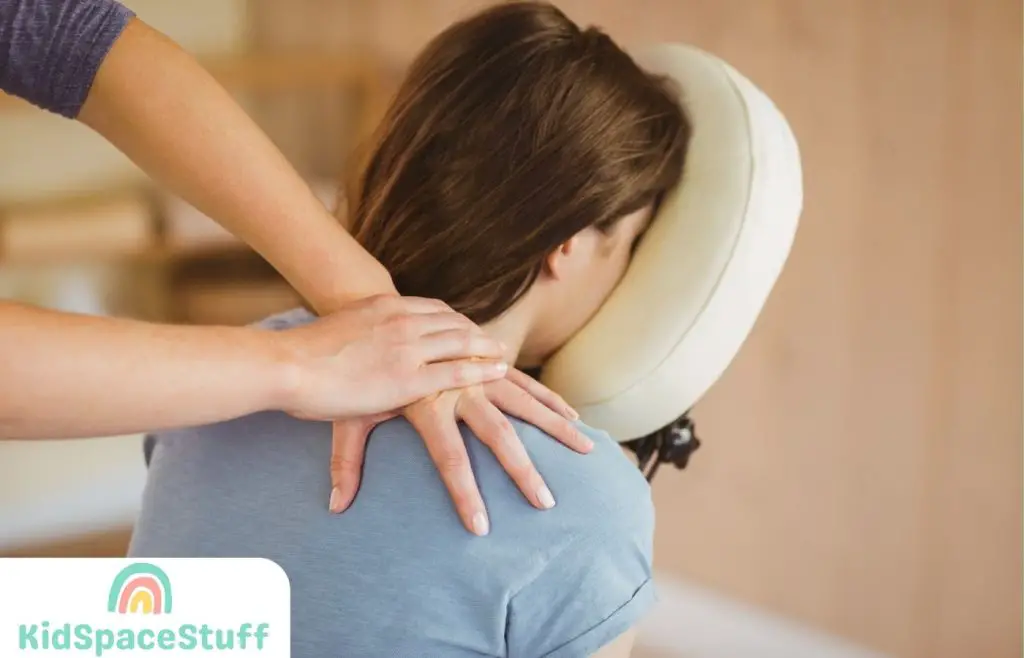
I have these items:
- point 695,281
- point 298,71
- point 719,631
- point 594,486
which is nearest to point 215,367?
point 594,486

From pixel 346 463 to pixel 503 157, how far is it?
27cm

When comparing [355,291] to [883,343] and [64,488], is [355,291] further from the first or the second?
[64,488]

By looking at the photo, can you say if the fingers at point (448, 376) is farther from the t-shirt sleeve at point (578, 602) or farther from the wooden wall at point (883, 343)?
the wooden wall at point (883, 343)

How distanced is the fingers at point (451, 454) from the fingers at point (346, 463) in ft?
0.12

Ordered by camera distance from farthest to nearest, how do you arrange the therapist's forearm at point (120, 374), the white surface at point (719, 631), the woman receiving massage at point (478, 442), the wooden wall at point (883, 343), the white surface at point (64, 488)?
the white surface at point (64, 488) < the white surface at point (719, 631) < the wooden wall at point (883, 343) < the woman receiving massage at point (478, 442) < the therapist's forearm at point (120, 374)

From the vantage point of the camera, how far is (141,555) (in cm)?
80

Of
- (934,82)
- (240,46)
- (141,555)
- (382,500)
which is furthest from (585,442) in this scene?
(240,46)

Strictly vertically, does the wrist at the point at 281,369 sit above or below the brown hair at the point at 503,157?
below

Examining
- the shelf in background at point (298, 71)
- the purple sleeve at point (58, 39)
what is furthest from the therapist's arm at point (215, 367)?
the shelf in background at point (298, 71)

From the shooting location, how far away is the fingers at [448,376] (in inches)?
26.8

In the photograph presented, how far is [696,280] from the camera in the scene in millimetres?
830

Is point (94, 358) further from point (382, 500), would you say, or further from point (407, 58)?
point (407, 58)

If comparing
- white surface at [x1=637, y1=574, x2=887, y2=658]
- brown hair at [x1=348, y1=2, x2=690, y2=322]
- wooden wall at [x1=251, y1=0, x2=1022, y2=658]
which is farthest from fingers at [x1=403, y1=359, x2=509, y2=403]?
white surface at [x1=637, y1=574, x2=887, y2=658]

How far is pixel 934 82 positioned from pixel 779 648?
0.88 m
